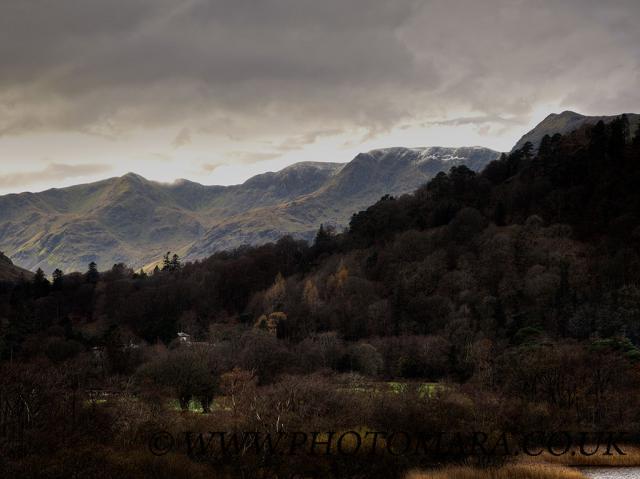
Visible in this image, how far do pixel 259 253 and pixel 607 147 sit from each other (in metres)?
101

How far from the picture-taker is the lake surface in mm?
36562

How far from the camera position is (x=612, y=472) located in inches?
1499

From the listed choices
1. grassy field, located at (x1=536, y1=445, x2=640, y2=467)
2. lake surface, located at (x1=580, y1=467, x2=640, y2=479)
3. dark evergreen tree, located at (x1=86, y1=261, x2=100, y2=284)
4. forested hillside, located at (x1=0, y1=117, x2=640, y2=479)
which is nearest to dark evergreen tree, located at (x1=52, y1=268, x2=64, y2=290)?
forested hillside, located at (x1=0, y1=117, x2=640, y2=479)

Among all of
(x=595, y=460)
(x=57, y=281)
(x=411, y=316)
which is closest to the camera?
(x=595, y=460)

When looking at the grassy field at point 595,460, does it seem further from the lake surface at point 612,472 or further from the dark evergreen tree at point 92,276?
the dark evergreen tree at point 92,276

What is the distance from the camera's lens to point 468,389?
54.1 meters

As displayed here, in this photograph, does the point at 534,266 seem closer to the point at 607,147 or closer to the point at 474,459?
the point at 607,147

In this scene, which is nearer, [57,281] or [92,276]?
[57,281]

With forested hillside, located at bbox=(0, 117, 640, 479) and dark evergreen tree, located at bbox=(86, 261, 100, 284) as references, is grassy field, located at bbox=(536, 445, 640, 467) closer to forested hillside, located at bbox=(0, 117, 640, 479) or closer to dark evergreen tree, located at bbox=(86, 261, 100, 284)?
forested hillside, located at bbox=(0, 117, 640, 479)

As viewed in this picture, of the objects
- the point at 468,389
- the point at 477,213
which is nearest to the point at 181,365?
the point at 468,389

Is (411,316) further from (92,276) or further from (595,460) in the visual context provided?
(92,276)

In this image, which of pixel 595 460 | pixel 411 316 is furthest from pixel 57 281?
pixel 595 460

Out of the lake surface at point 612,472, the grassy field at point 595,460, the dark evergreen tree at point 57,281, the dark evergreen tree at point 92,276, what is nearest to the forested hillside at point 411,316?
the dark evergreen tree at point 57,281

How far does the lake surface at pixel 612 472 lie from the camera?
3656 centimetres
